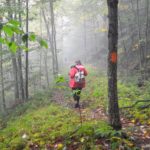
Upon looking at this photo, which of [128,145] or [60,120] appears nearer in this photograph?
[128,145]

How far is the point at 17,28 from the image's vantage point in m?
1.98

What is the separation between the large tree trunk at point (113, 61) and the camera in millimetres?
5387

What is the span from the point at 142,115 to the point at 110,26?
337 cm

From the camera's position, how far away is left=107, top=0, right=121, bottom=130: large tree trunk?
5387 mm

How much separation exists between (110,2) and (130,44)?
69.9ft

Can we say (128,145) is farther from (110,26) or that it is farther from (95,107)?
(95,107)

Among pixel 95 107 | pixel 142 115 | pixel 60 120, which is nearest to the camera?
pixel 142 115

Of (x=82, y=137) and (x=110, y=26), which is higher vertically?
(x=110, y=26)

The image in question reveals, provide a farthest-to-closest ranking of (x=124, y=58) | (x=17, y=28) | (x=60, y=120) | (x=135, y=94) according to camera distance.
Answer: (x=124, y=58) < (x=135, y=94) < (x=60, y=120) < (x=17, y=28)

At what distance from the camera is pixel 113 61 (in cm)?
556

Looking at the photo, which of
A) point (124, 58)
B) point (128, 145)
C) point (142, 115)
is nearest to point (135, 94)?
point (142, 115)

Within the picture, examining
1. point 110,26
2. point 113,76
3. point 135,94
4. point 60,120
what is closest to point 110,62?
point 113,76

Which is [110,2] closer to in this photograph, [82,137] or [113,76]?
[113,76]

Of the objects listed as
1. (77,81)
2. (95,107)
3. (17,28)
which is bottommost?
(95,107)
